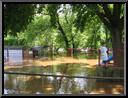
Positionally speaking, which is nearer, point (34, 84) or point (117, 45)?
point (34, 84)

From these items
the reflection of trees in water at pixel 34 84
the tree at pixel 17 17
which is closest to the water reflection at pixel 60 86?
the reflection of trees in water at pixel 34 84

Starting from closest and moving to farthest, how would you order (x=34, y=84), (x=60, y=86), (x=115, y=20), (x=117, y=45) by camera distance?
(x=60, y=86) < (x=34, y=84) < (x=115, y=20) < (x=117, y=45)

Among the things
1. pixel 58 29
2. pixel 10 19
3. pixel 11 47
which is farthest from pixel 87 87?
pixel 58 29

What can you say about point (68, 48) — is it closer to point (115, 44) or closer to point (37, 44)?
point (37, 44)

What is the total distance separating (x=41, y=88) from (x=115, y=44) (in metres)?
4.18

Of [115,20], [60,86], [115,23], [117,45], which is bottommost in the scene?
[60,86]

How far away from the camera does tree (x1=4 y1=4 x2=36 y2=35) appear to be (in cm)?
767

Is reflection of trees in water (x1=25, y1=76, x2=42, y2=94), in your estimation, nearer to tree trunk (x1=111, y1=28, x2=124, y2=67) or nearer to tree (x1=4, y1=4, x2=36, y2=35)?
tree (x1=4, y1=4, x2=36, y2=35)

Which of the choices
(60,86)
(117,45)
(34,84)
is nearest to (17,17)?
(34,84)

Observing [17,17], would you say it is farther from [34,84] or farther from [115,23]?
[115,23]

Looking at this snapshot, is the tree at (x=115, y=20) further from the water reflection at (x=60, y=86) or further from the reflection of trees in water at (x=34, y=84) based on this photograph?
the reflection of trees in water at (x=34, y=84)

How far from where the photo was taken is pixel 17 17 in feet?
26.1

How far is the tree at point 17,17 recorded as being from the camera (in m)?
7.67

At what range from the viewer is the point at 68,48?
48.6ft
